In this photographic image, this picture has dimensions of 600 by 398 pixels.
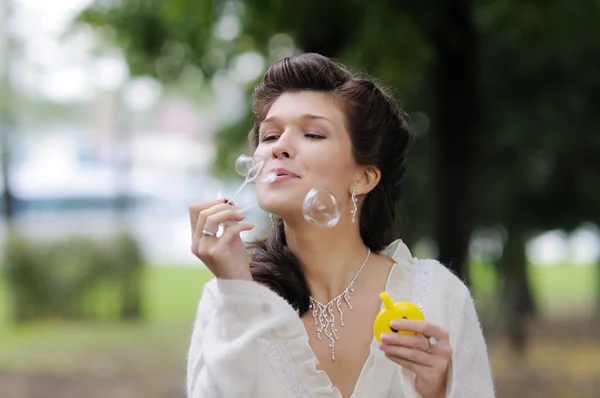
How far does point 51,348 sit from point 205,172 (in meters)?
3.32

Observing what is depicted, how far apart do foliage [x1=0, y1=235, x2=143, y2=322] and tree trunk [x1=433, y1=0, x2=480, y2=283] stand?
7.13 metres

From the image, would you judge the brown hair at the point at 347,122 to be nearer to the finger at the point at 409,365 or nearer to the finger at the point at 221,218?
the finger at the point at 221,218

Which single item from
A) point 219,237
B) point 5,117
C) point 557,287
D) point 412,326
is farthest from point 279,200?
point 557,287

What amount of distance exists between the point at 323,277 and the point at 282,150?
0.37 m

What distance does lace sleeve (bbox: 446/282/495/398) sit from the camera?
221 centimetres

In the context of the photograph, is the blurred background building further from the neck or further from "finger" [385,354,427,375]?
"finger" [385,354,427,375]

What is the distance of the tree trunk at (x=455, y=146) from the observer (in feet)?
19.5

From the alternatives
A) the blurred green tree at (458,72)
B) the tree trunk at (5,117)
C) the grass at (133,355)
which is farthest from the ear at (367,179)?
the tree trunk at (5,117)

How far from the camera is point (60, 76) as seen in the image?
14414 mm

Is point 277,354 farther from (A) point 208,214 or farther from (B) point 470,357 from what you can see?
(B) point 470,357

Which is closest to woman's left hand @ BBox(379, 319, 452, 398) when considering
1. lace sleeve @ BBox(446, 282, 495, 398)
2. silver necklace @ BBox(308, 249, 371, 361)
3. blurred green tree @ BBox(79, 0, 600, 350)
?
lace sleeve @ BBox(446, 282, 495, 398)

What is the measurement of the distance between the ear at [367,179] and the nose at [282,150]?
0.27 m

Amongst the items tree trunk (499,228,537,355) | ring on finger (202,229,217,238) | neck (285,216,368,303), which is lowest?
tree trunk (499,228,537,355)

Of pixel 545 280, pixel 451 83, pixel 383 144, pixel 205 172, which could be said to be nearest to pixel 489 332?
pixel 205 172
